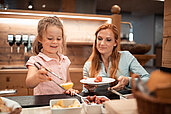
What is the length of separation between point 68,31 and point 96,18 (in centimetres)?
58

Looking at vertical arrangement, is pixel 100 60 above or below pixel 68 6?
below

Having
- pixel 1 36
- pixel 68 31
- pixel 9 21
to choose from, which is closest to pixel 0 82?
pixel 1 36

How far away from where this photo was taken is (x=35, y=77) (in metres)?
1.29

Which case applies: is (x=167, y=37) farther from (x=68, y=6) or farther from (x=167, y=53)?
(x=68, y=6)

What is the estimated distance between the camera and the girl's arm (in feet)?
3.90

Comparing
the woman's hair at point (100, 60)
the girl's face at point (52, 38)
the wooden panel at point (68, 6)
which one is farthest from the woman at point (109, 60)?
the wooden panel at point (68, 6)

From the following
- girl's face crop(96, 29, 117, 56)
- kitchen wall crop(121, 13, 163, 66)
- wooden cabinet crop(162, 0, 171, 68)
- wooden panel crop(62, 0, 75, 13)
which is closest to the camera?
wooden cabinet crop(162, 0, 171, 68)

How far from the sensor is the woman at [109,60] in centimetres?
176

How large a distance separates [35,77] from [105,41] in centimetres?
80

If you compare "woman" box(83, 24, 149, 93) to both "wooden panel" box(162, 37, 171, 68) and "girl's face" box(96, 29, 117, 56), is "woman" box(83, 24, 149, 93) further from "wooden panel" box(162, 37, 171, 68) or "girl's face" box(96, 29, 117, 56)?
"wooden panel" box(162, 37, 171, 68)

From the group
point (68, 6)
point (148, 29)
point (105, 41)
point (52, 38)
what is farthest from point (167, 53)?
point (148, 29)

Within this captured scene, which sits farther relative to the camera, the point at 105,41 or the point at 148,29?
the point at 148,29

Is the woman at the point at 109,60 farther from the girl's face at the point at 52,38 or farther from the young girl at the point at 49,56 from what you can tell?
the girl's face at the point at 52,38

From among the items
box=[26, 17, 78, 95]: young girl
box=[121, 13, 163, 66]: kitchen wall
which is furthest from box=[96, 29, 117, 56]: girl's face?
box=[121, 13, 163, 66]: kitchen wall
